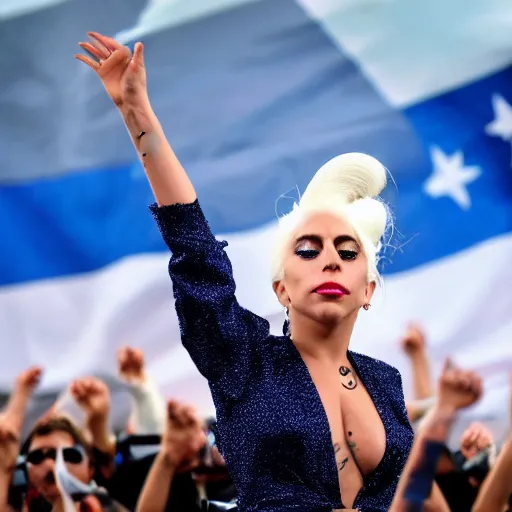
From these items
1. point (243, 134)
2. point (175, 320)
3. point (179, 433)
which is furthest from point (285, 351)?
point (243, 134)

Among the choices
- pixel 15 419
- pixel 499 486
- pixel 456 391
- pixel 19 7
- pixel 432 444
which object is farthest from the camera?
pixel 19 7

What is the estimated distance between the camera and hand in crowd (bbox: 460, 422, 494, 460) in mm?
3244

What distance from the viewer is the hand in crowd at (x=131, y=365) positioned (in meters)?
3.70

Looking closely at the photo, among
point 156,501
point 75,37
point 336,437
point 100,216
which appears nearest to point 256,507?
point 336,437

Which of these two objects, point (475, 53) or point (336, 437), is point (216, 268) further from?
point (475, 53)

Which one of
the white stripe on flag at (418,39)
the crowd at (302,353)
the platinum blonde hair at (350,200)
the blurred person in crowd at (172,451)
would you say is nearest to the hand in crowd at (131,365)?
the blurred person in crowd at (172,451)

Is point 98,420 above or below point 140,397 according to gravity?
below

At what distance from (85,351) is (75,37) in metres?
1.38

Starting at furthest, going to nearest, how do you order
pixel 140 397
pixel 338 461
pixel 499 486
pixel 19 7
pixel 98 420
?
pixel 19 7, pixel 140 397, pixel 98 420, pixel 499 486, pixel 338 461

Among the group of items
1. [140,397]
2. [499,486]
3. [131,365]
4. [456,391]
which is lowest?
[499,486]

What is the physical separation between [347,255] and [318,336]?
0.15 m

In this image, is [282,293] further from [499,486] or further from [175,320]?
[175,320]

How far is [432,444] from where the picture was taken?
2.03 m

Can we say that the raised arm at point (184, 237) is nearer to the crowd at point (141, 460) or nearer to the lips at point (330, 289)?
the lips at point (330, 289)
